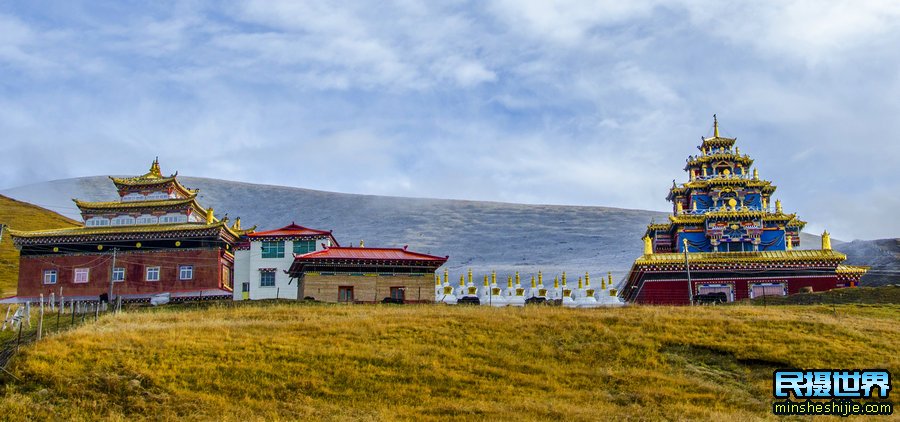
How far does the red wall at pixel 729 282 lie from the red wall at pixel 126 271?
3168cm

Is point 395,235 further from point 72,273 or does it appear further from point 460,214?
point 72,273

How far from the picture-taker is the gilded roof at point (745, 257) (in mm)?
67250

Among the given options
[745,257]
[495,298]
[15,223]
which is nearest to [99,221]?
[495,298]

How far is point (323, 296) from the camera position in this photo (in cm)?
6125

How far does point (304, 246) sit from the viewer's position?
235 feet

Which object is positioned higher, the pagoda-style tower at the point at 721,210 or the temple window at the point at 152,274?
the pagoda-style tower at the point at 721,210

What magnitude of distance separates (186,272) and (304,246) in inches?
348

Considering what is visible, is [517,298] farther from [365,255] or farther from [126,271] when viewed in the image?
[126,271]

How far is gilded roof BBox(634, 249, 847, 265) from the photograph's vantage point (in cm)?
6725

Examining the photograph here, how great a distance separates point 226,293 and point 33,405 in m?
37.0

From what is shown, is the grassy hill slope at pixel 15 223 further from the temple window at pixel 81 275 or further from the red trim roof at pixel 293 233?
the red trim roof at pixel 293 233

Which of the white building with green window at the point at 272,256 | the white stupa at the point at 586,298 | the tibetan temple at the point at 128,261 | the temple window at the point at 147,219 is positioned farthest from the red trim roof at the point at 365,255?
the temple window at the point at 147,219

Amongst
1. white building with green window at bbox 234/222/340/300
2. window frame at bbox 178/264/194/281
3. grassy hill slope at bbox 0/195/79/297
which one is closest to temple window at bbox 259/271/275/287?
white building with green window at bbox 234/222/340/300

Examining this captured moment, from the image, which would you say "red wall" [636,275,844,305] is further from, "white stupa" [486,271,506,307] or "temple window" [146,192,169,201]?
"temple window" [146,192,169,201]
